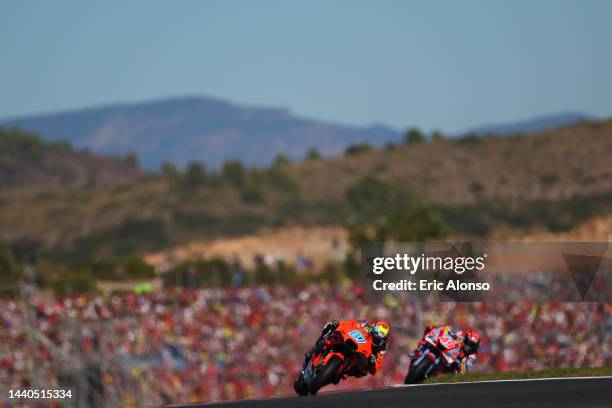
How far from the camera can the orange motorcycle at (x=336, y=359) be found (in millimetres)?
15203

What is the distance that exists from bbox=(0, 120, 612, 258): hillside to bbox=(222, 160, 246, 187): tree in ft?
0.74

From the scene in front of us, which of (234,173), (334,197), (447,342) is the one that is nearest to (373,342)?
(447,342)

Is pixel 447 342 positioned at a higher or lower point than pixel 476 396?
higher

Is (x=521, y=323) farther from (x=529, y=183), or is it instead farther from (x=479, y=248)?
(x=529, y=183)

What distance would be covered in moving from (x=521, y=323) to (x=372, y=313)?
4.11 m

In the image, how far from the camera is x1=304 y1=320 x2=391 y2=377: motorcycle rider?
50.8ft

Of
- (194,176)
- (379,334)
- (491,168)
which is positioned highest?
(491,168)

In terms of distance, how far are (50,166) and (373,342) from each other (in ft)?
543

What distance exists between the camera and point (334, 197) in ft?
343

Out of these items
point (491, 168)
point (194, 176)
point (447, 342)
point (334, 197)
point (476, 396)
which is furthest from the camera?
point (194, 176)

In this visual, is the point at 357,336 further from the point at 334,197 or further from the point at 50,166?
the point at 50,166

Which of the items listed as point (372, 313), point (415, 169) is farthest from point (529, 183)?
point (372, 313)

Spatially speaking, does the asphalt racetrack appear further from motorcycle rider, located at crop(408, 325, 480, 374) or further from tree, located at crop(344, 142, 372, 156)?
tree, located at crop(344, 142, 372, 156)

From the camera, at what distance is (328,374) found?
49.9 ft
